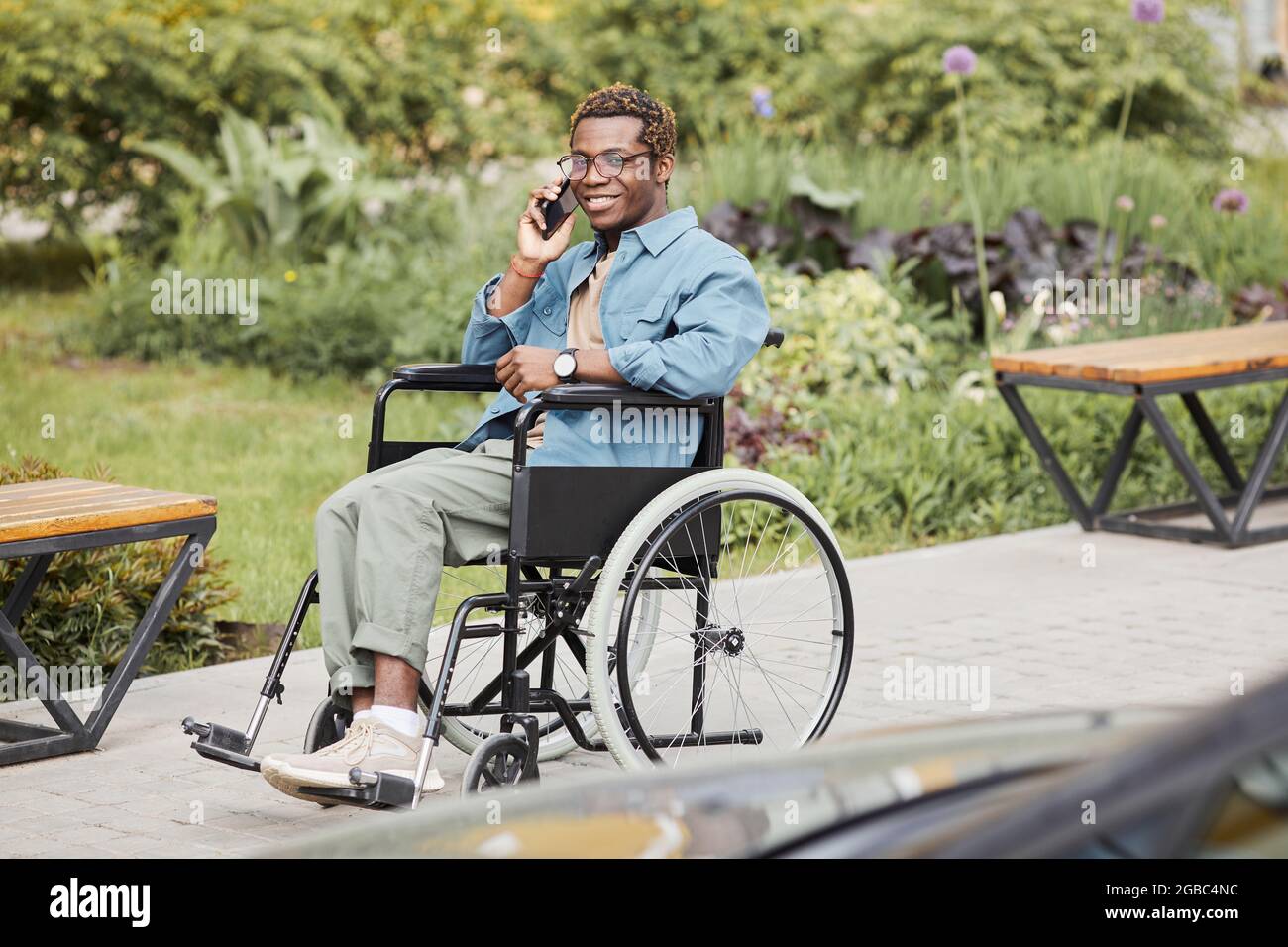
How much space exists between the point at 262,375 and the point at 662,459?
5686mm

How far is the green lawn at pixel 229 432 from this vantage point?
6262 mm

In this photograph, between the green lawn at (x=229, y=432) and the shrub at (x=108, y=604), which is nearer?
the shrub at (x=108, y=604)

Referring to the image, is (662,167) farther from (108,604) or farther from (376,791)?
(108,604)

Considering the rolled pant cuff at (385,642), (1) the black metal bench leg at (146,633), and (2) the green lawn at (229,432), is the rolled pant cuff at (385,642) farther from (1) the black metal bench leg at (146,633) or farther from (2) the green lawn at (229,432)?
(2) the green lawn at (229,432)

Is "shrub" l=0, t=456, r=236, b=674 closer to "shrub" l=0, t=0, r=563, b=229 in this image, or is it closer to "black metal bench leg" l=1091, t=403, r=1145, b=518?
"black metal bench leg" l=1091, t=403, r=1145, b=518

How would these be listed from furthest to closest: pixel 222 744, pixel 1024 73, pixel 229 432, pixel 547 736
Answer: pixel 1024 73, pixel 229 432, pixel 547 736, pixel 222 744

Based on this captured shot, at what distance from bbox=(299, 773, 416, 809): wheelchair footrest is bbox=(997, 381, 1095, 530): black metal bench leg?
12.8 ft

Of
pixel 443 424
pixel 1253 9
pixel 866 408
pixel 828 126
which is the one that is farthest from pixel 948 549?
pixel 1253 9

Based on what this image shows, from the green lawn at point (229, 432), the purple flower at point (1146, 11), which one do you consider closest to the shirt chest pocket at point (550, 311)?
the green lawn at point (229, 432)

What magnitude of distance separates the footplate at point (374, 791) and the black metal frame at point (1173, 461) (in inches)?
146

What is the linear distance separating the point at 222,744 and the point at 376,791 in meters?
0.43

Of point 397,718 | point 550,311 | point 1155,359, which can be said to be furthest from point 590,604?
point 1155,359

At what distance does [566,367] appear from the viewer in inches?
145

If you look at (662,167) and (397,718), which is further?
(662,167)
